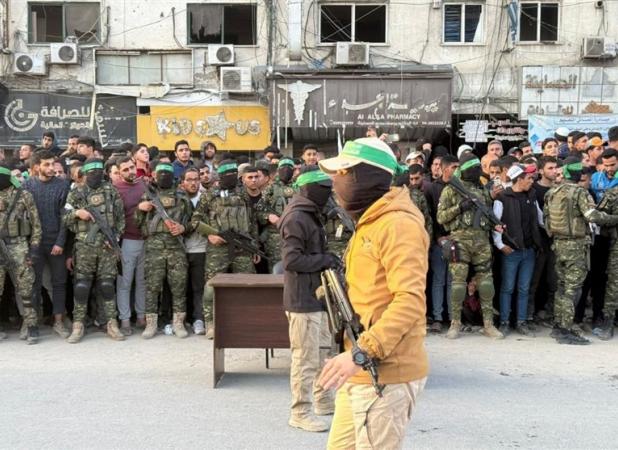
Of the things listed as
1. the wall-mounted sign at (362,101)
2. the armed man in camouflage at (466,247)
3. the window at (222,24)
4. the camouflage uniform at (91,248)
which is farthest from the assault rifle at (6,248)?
the window at (222,24)

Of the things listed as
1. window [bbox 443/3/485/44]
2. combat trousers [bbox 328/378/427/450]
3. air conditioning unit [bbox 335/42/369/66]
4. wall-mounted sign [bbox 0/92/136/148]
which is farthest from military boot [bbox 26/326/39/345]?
window [bbox 443/3/485/44]

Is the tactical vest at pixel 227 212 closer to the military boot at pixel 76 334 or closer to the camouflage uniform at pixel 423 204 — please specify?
the military boot at pixel 76 334

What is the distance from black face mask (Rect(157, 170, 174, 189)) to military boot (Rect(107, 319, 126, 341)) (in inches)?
64.6

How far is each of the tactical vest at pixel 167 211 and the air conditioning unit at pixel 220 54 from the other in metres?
9.04

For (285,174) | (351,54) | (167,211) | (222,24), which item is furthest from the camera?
(222,24)

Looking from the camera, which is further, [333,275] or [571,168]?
[571,168]

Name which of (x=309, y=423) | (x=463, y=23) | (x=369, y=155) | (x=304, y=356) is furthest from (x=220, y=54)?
(x=369, y=155)

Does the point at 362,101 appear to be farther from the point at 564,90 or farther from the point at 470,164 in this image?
the point at 470,164

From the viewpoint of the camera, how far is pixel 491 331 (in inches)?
298

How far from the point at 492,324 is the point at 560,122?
8.69 meters

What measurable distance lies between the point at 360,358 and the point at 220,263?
16.9 feet

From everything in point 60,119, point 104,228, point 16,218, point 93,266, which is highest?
point 60,119

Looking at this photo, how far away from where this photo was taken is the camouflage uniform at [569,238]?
24.2ft

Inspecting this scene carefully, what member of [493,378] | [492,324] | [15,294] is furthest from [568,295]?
[15,294]
